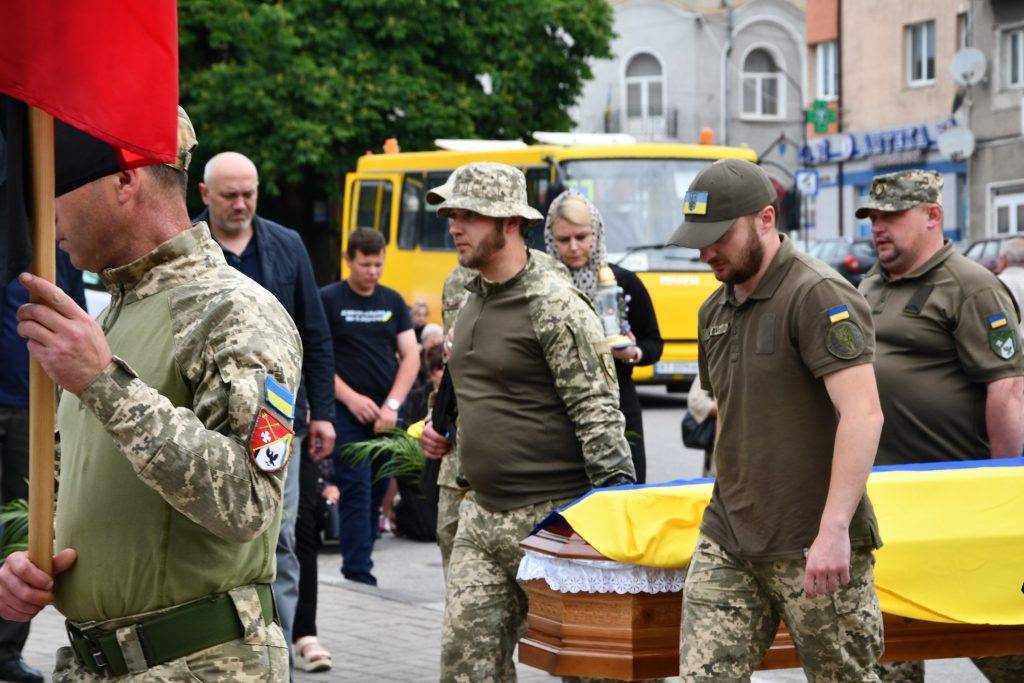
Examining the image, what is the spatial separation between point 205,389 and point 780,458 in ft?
6.86

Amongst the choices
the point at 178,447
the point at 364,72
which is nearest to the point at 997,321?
the point at 178,447

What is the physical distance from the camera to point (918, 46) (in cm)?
4184

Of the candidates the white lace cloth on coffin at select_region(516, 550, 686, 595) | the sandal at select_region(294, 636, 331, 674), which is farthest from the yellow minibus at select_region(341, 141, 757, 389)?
the white lace cloth on coffin at select_region(516, 550, 686, 595)

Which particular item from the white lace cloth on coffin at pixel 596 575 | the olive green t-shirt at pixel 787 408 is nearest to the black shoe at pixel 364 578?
the white lace cloth on coffin at pixel 596 575

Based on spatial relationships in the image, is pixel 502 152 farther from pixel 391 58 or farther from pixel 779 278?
pixel 779 278

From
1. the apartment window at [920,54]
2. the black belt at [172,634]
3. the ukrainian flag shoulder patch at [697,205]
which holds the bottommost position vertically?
the black belt at [172,634]

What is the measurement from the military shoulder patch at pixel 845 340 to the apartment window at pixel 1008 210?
34.0 m

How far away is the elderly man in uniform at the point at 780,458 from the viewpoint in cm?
461

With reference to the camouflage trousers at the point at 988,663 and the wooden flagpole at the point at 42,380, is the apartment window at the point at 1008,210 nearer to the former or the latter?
the camouflage trousers at the point at 988,663

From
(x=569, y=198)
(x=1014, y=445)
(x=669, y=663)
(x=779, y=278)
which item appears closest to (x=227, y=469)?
(x=779, y=278)

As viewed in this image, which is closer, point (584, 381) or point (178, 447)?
point (178, 447)

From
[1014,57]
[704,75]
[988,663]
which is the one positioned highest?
[704,75]

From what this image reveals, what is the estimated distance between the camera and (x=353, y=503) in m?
9.72

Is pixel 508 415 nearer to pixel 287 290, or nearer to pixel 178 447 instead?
pixel 287 290
